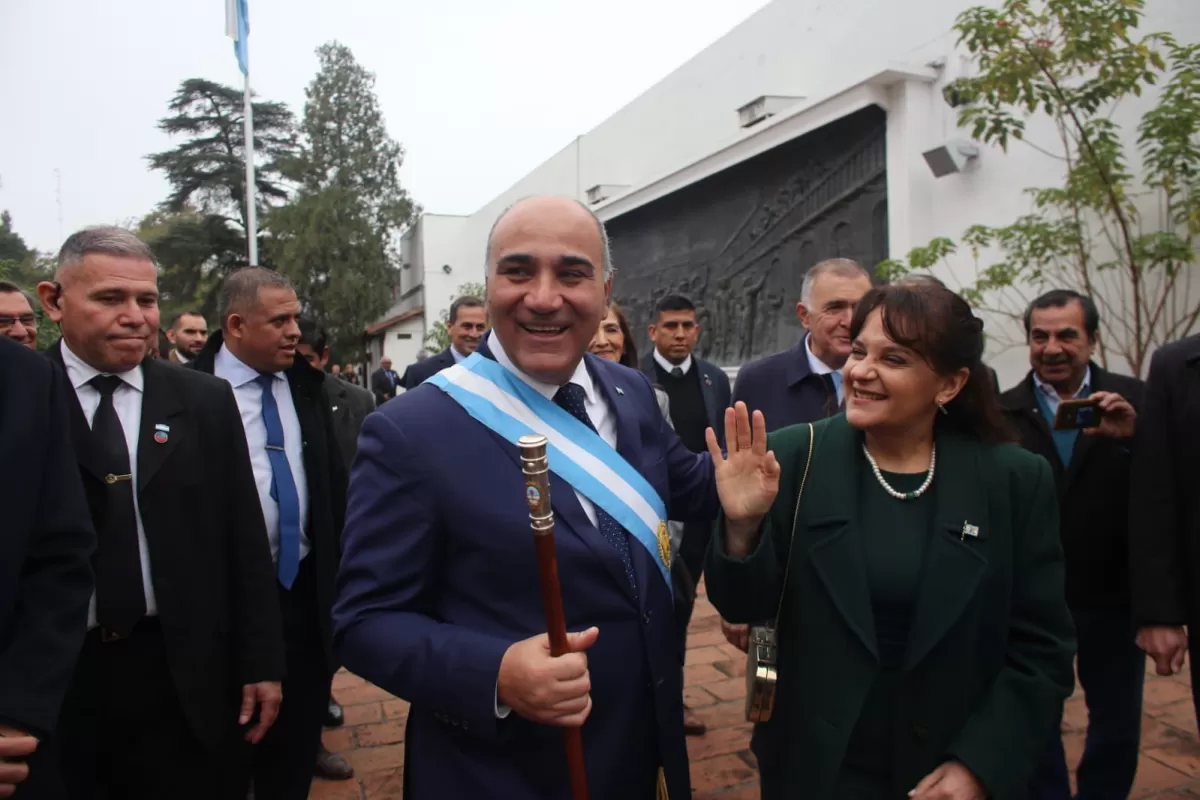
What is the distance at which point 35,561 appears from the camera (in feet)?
5.55

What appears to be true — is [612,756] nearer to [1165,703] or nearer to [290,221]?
[1165,703]

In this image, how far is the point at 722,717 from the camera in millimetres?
3873

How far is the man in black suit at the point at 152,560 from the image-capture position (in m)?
2.10

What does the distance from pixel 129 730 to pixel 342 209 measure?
34.1 m

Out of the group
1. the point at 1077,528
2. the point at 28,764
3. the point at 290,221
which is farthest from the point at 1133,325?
the point at 290,221

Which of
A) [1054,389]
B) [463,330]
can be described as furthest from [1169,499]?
[463,330]

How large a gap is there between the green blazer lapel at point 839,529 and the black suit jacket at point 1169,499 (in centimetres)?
122

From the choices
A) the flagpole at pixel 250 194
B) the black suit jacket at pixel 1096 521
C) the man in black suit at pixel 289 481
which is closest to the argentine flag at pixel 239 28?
the flagpole at pixel 250 194

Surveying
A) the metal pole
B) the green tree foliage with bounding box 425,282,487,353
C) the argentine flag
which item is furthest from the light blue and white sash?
the green tree foliage with bounding box 425,282,487,353

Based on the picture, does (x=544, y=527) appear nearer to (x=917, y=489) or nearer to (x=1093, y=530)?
(x=917, y=489)

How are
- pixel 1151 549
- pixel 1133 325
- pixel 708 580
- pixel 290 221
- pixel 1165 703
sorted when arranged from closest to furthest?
pixel 708 580
pixel 1151 549
pixel 1165 703
pixel 1133 325
pixel 290 221

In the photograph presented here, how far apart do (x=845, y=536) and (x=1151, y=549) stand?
1.33m

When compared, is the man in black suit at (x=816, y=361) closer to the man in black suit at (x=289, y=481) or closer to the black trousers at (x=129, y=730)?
the man in black suit at (x=289, y=481)

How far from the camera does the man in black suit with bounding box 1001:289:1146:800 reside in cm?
280
